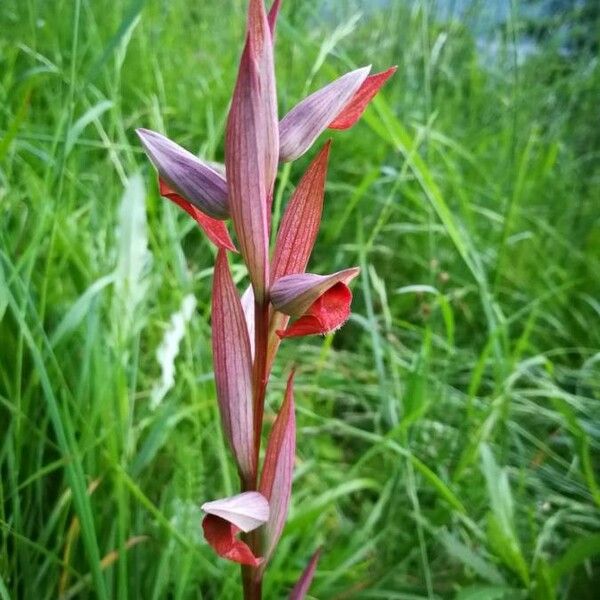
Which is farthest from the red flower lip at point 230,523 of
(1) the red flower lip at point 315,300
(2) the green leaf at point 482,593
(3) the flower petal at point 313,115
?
(2) the green leaf at point 482,593

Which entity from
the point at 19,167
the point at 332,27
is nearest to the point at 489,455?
the point at 19,167

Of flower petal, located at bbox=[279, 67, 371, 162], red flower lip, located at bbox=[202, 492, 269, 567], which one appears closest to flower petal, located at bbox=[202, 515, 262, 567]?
red flower lip, located at bbox=[202, 492, 269, 567]

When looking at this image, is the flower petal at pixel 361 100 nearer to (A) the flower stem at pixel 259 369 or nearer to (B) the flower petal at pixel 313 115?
(B) the flower petal at pixel 313 115

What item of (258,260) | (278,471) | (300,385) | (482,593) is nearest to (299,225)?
(258,260)

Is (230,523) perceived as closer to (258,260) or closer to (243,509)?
(243,509)

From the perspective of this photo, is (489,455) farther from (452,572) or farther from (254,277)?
(254,277)

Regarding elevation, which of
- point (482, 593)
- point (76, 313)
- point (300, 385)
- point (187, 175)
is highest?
point (187, 175)
